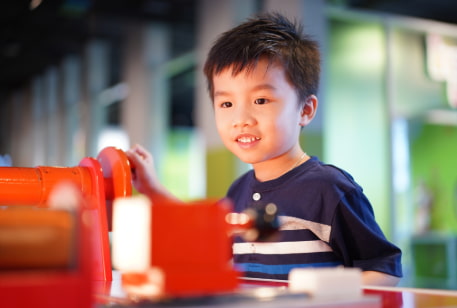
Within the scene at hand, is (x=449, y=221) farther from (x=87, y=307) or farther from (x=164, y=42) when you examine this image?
(x=87, y=307)

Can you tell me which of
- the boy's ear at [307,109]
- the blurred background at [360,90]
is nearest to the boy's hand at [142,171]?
the boy's ear at [307,109]

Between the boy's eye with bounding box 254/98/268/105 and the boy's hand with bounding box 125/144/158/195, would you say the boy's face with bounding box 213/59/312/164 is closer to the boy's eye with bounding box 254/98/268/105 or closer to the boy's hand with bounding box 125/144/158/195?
the boy's eye with bounding box 254/98/268/105

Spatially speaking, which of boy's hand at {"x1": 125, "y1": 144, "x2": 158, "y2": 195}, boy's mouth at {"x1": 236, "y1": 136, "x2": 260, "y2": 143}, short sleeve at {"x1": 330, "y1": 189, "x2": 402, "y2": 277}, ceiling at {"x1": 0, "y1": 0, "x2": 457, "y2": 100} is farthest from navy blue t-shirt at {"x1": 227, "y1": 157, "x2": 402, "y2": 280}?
ceiling at {"x1": 0, "y1": 0, "x2": 457, "y2": 100}

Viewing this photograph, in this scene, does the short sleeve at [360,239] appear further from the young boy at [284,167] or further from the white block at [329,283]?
the white block at [329,283]

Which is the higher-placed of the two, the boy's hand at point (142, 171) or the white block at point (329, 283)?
the boy's hand at point (142, 171)

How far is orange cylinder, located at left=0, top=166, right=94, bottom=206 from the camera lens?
0.92 meters

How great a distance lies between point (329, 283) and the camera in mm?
529

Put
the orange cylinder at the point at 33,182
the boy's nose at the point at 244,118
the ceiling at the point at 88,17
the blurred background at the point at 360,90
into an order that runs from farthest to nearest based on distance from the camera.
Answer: the ceiling at the point at 88,17, the blurred background at the point at 360,90, the boy's nose at the point at 244,118, the orange cylinder at the point at 33,182

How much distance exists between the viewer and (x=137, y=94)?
6598mm

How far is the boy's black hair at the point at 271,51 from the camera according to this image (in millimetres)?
1196

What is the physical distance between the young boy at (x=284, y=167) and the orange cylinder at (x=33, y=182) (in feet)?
0.69

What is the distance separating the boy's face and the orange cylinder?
32 cm

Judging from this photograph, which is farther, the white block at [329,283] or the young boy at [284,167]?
the young boy at [284,167]

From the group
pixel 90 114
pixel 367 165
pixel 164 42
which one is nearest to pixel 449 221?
pixel 367 165
